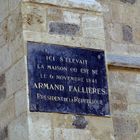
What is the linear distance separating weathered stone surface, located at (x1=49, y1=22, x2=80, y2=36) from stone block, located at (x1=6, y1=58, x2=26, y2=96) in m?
0.50

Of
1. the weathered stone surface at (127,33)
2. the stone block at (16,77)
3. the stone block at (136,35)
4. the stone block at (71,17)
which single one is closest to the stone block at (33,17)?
the stone block at (71,17)

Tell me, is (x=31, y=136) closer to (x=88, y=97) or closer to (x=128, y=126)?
(x=88, y=97)

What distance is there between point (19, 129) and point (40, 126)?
23 centimetres

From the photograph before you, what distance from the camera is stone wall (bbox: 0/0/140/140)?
5902mm

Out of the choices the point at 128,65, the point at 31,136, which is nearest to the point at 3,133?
the point at 31,136

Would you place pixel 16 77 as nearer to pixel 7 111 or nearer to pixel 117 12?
pixel 7 111

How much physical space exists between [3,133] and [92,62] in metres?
1.16

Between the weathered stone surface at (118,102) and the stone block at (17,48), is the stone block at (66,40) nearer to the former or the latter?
the stone block at (17,48)

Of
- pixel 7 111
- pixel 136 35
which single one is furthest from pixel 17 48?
pixel 136 35

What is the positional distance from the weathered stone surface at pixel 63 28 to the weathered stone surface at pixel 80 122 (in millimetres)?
893

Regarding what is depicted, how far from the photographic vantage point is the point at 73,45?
248 inches

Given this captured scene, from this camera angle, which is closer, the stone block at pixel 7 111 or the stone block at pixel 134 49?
the stone block at pixel 7 111

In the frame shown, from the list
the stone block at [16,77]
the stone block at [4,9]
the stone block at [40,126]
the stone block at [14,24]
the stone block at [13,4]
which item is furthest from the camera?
the stone block at [4,9]

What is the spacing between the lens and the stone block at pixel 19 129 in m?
5.76
